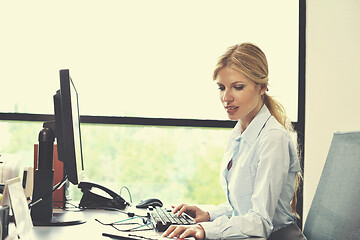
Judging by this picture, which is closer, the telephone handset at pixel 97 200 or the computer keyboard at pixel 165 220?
the computer keyboard at pixel 165 220

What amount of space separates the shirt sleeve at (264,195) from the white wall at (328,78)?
1.28 m

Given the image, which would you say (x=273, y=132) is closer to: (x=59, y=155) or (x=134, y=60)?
(x=59, y=155)

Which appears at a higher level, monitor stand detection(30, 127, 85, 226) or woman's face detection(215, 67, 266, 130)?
woman's face detection(215, 67, 266, 130)

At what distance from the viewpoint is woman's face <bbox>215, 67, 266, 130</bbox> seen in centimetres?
164

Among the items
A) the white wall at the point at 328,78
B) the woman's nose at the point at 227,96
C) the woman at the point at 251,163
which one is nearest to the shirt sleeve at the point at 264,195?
the woman at the point at 251,163

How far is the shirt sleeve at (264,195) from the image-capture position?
1.29 metres

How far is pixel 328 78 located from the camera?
8.84 ft

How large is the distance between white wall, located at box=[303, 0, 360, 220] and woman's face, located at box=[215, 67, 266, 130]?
1.14m

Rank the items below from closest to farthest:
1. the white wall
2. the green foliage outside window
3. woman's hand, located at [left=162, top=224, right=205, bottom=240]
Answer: woman's hand, located at [left=162, top=224, right=205, bottom=240]
the white wall
the green foliage outside window

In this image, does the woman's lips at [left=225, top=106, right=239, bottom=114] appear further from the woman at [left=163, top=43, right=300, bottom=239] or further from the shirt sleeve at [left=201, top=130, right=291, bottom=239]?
the shirt sleeve at [left=201, top=130, right=291, bottom=239]

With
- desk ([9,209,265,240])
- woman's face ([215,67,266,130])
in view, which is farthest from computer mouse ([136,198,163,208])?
woman's face ([215,67,266,130])

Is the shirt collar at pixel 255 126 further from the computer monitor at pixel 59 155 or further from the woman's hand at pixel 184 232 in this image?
the computer monitor at pixel 59 155

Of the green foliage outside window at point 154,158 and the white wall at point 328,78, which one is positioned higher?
the white wall at point 328,78

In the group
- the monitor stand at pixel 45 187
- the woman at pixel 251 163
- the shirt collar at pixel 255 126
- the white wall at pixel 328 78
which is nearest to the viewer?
the woman at pixel 251 163
